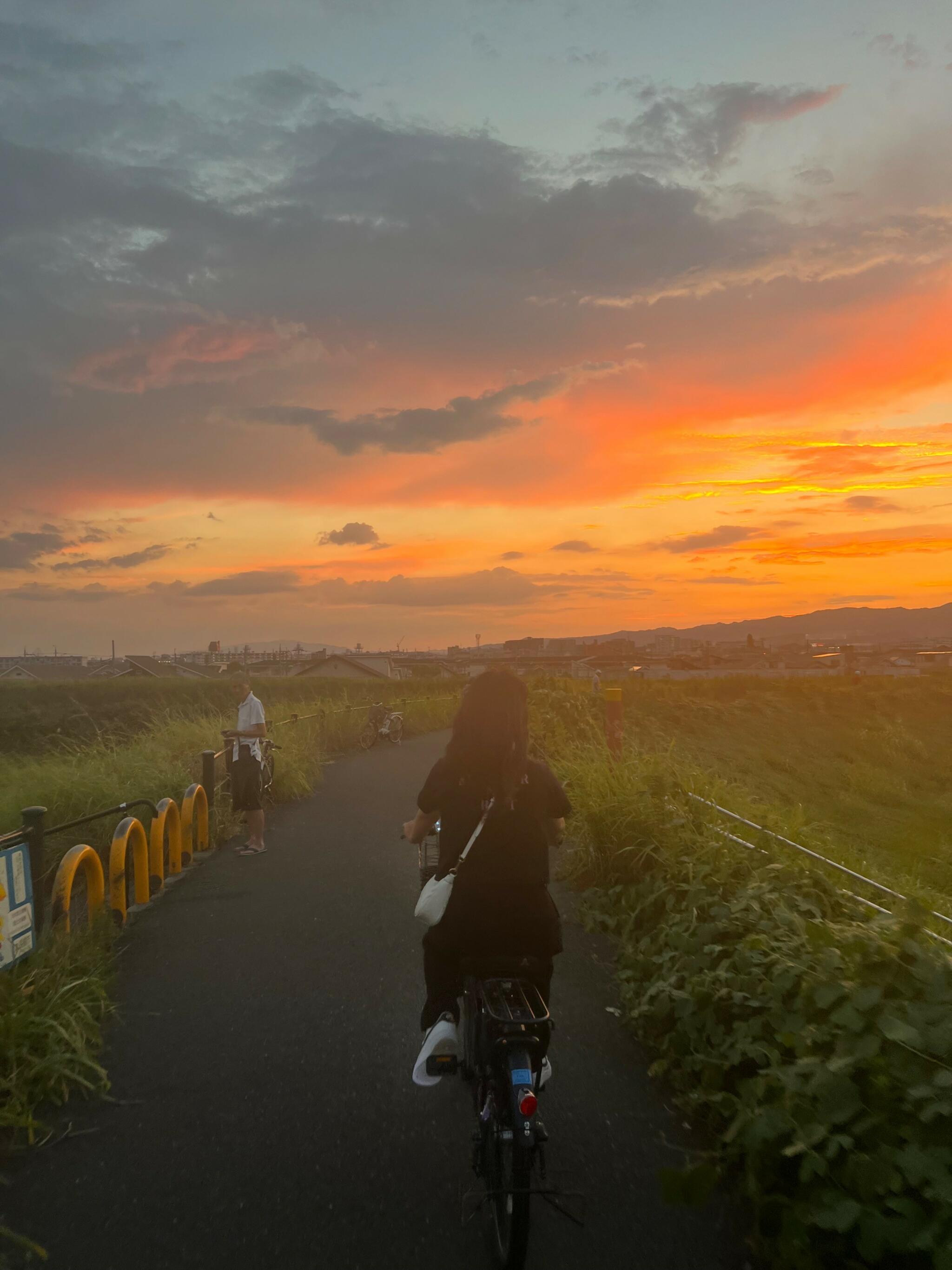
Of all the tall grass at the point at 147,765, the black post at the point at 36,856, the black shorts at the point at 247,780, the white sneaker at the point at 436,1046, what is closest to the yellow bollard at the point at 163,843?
the tall grass at the point at 147,765

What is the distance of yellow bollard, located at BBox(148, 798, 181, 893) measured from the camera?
28.3 feet

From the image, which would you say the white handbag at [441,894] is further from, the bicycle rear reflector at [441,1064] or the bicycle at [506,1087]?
the bicycle rear reflector at [441,1064]

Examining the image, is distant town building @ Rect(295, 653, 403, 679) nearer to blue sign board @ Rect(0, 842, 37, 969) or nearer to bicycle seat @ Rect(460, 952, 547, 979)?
blue sign board @ Rect(0, 842, 37, 969)

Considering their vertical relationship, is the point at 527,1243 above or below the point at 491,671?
below

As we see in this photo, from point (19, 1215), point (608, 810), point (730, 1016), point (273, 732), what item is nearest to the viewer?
point (19, 1215)

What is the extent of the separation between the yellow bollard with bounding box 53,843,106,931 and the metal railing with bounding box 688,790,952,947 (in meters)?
4.69

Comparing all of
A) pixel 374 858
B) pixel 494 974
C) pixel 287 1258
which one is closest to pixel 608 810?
pixel 374 858

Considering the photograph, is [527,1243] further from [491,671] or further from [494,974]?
[491,671]

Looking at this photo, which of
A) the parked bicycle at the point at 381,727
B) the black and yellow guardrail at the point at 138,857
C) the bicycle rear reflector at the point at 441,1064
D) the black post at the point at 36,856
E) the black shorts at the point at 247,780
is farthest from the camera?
the parked bicycle at the point at 381,727

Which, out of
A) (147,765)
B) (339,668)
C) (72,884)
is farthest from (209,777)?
(339,668)

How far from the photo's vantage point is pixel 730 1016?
15.0 ft

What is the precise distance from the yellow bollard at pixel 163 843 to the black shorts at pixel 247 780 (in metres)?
0.92

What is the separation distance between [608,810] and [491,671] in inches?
187

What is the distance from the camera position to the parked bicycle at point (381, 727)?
23.4 m
